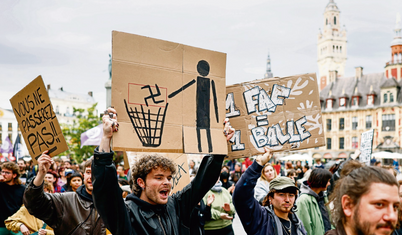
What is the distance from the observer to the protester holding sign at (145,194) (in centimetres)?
240

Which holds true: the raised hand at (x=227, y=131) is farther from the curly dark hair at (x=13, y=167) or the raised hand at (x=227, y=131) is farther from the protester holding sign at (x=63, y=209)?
the curly dark hair at (x=13, y=167)

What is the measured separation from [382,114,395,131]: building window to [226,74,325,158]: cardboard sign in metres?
53.8

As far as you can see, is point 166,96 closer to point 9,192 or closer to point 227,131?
point 227,131

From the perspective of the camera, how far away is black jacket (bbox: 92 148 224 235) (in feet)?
7.84

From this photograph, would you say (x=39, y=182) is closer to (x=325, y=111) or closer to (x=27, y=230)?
(x=27, y=230)

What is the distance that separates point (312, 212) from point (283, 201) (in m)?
1.22

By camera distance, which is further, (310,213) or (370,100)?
(370,100)

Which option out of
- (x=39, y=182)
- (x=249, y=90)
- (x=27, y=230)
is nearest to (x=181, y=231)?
(x=39, y=182)

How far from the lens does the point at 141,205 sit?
2734mm

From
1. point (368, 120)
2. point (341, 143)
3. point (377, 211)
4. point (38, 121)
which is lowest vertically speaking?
point (341, 143)

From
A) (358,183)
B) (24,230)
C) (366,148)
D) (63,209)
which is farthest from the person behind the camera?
(366,148)

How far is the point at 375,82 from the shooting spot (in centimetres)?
5466

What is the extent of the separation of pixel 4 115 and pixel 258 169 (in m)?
87.7

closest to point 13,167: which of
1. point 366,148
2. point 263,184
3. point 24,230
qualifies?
point 24,230
